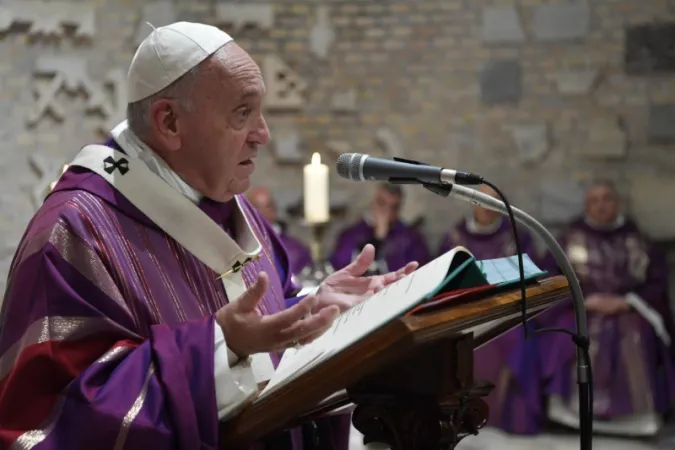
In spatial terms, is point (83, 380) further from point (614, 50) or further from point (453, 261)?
point (614, 50)

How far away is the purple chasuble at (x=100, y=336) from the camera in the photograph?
1.58 m

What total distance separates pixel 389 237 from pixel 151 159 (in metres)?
5.30

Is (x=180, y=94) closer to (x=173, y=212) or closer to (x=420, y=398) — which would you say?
(x=173, y=212)

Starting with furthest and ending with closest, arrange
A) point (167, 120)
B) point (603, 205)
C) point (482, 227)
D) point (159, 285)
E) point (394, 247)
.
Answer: point (394, 247), point (482, 227), point (603, 205), point (167, 120), point (159, 285)

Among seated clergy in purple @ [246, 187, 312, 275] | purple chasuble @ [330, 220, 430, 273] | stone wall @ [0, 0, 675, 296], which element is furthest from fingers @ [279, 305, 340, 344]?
stone wall @ [0, 0, 675, 296]

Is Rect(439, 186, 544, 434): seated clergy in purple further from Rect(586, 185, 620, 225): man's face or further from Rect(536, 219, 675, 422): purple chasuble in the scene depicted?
Rect(586, 185, 620, 225): man's face

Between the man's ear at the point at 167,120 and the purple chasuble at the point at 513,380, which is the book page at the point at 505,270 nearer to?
the man's ear at the point at 167,120

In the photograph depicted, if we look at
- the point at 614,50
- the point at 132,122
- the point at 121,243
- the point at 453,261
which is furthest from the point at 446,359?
the point at 614,50

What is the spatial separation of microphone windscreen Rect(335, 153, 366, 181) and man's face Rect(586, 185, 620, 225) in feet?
17.5

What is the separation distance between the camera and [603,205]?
6.71 m

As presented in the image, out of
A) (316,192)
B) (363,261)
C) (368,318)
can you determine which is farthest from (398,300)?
(316,192)

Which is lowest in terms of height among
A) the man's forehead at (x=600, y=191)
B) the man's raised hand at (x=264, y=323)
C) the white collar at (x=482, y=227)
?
the white collar at (x=482, y=227)

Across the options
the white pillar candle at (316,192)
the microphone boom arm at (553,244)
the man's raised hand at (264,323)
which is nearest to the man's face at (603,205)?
the white pillar candle at (316,192)

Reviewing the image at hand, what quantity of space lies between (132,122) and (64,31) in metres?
6.00
